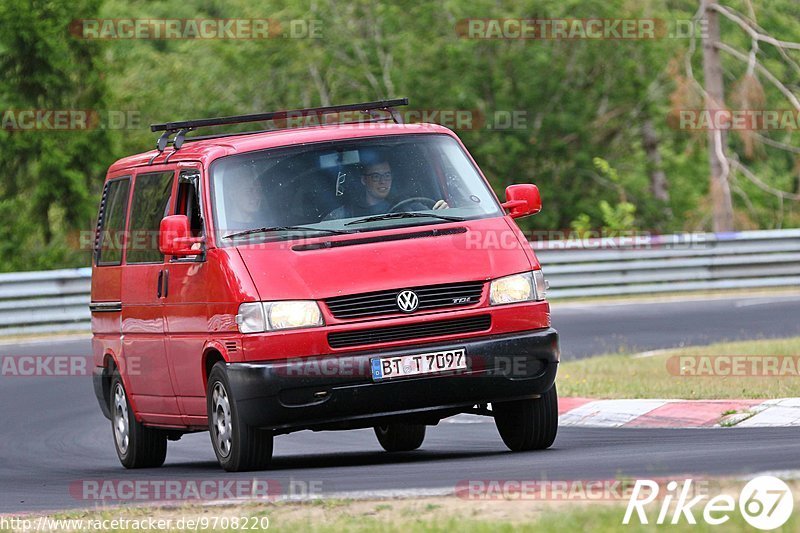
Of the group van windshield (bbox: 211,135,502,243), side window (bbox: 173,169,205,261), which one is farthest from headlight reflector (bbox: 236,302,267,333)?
side window (bbox: 173,169,205,261)

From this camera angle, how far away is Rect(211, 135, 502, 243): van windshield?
1015 centimetres

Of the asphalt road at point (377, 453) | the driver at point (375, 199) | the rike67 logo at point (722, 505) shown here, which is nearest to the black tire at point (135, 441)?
the asphalt road at point (377, 453)

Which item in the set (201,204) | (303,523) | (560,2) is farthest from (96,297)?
(560,2)

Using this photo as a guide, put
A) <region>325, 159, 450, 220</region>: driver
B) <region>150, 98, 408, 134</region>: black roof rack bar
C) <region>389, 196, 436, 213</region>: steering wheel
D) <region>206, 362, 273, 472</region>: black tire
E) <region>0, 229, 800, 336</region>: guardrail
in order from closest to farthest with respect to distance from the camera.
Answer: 1. <region>206, 362, 273, 472</region>: black tire
2. <region>325, 159, 450, 220</region>: driver
3. <region>389, 196, 436, 213</region>: steering wheel
4. <region>150, 98, 408, 134</region>: black roof rack bar
5. <region>0, 229, 800, 336</region>: guardrail

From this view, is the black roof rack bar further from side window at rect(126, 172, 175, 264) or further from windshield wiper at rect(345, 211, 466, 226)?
windshield wiper at rect(345, 211, 466, 226)

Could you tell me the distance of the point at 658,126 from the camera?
136 ft

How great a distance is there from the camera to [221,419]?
10.0m

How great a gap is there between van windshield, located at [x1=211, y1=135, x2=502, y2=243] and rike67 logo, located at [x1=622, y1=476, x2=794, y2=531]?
3.59 meters

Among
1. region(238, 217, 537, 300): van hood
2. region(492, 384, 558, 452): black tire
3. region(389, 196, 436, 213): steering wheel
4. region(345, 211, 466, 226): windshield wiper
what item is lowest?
region(492, 384, 558, 452): black tire

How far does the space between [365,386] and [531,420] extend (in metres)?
A: 1.33

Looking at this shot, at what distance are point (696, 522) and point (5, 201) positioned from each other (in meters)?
24.5

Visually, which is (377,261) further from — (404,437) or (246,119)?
(404,437)

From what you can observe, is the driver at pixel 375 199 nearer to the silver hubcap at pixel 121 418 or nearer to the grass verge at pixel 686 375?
the silver hubcap at pixel 121 418

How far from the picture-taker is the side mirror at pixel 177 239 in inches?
401
